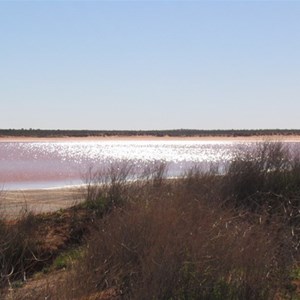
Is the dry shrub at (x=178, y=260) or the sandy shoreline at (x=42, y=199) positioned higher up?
the dry shrub at (x=178, y=260)

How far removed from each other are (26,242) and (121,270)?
3853 millimetres

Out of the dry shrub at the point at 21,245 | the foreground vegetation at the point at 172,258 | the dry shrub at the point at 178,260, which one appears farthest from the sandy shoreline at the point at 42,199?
the dry shrub at the point at 178,260

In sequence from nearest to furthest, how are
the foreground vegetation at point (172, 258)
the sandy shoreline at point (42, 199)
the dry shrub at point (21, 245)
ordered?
1. the foreground vegetation at point (172, 258)
2. the dry shrub at point (21, 245)
3. the sandy shoreline at point (42, 199)

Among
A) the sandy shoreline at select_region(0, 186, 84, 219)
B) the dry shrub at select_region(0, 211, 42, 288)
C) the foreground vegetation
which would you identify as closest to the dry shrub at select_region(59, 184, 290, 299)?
the foreground vegetation

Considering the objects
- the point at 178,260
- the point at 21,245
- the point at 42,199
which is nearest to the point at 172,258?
the point at 178,260

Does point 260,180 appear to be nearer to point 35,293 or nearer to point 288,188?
point 288,188

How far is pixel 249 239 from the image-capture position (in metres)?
6.96

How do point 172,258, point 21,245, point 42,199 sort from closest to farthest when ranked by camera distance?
1. point 172,258
2. point 21,245
3. point 42,199

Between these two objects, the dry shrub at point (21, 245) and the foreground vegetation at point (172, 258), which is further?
the dry shrub at point (21, 245)

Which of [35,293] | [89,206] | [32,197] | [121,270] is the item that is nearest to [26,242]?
[89,206]

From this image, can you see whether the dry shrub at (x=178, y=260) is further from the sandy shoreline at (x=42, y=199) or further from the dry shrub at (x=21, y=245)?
the sandy shoreline at (x=42, y=199)

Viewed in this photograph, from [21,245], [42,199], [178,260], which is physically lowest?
[42,199]

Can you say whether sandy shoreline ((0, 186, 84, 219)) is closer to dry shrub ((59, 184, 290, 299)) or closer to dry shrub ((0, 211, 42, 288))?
dry shrub ((0, 211, 42, 288))

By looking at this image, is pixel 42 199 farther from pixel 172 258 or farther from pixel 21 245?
pixel 172 258
